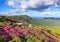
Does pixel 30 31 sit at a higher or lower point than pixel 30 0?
lower

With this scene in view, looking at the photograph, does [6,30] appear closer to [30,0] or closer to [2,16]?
[2,16]

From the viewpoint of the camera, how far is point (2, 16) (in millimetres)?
4152

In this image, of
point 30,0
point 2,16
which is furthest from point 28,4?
point 2,16

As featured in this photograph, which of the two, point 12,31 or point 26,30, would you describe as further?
point 26,30

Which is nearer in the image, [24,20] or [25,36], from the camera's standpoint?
[25,36]

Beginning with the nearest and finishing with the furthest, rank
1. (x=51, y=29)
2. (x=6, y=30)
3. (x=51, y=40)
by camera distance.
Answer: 1. (x=6, y=30)
2. (x=51, y=40)
3. (x=51, y=29)

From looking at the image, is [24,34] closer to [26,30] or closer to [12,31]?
[26,30]

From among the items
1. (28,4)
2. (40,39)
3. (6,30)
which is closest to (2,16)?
(6,30)

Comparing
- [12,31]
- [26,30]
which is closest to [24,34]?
[26,30]

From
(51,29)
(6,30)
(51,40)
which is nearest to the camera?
Result: (6,30)

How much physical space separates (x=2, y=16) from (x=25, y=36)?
0.66 m

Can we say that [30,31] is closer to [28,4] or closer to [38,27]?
[38,27]

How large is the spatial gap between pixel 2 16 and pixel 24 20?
0.54 m

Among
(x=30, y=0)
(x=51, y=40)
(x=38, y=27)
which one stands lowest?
(x=51, y=40)
